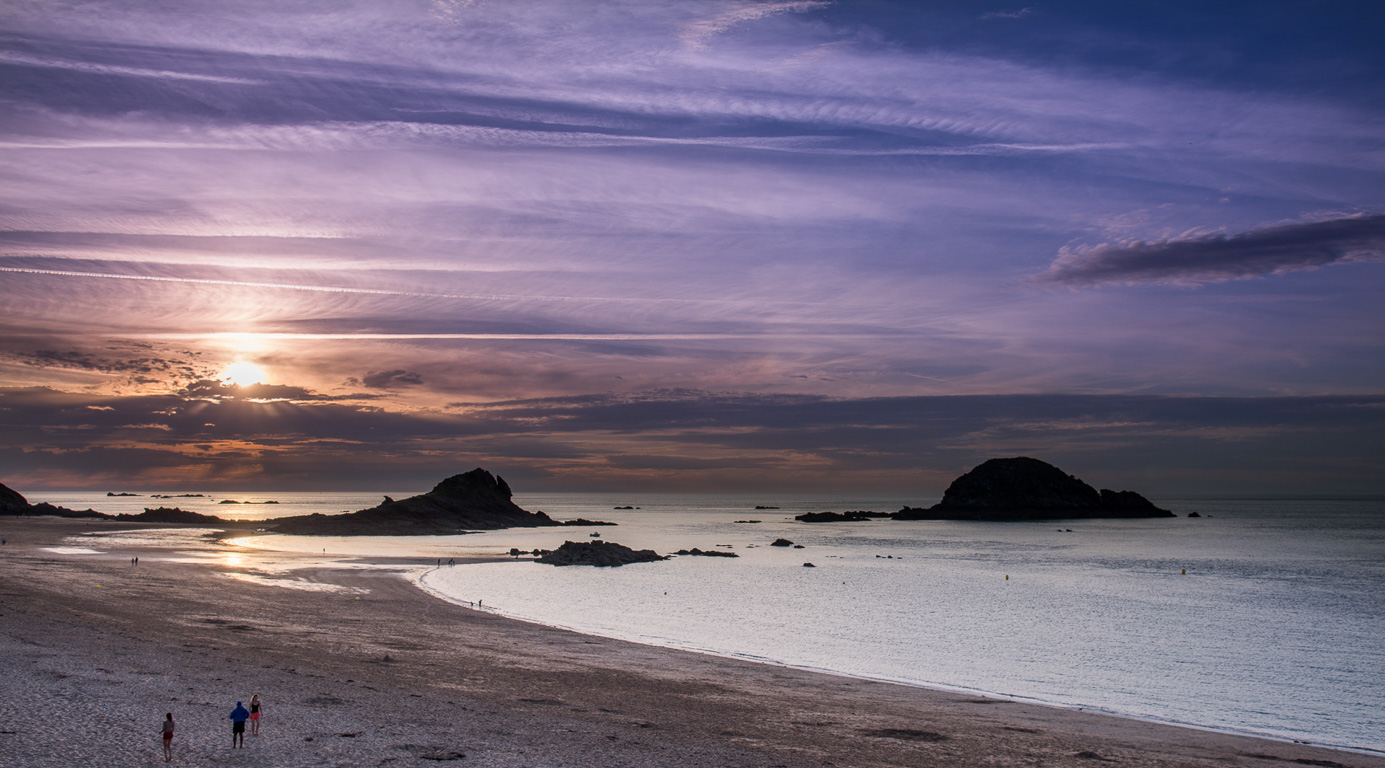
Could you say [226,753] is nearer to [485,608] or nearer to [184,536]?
[485,608]

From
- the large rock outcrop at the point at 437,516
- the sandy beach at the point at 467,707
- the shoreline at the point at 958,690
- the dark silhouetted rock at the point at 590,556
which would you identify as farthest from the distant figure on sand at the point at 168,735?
the large rock outcrop at the point at 437,516

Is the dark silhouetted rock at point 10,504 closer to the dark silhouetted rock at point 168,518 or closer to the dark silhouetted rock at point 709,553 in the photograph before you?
the dark silhouetted rock at point 168,518

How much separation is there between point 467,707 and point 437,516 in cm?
11158

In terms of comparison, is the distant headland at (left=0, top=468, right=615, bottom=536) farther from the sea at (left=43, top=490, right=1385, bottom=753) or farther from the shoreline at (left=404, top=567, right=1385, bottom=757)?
the shoreline at (left=404, top=567, right=1385, bottom=757)

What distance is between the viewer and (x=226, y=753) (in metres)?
16.2

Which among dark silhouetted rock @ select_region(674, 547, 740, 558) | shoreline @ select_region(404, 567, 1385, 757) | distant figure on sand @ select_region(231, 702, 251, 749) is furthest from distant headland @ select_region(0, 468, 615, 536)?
distant figure on sand @ select_region(231, 702, 251, 749)

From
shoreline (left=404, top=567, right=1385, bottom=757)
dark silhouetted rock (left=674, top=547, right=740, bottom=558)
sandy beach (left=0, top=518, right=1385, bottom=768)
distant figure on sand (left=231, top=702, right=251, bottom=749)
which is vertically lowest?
dark silhouetted rock (left=674, top=547, right=740, bottom=558)

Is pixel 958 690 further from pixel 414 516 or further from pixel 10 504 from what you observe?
pixel 10 504

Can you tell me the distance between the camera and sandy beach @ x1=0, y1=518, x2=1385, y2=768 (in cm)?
1728

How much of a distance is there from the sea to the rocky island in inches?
414

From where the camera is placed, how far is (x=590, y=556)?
259ft

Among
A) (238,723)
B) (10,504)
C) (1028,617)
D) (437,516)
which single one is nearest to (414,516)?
(437,516)

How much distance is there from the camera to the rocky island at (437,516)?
11494 centimetres

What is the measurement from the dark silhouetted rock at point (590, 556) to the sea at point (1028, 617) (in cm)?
260
